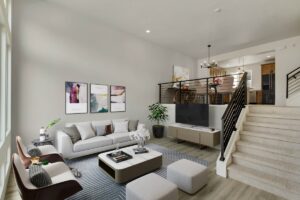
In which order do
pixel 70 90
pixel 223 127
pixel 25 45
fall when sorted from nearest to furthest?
pixel 223 127 < pixel 25 45 < pixel 70 90

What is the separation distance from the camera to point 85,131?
13.8 feet

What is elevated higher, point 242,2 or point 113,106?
point 242,2

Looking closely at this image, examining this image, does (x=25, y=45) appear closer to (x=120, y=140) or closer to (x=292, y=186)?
(x=120, y=140)

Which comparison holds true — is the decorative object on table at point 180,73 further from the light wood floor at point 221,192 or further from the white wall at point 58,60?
the light wood floor at point 221,192

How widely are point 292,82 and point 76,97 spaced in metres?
7.93

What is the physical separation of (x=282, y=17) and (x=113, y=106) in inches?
238

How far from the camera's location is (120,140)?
454 cm

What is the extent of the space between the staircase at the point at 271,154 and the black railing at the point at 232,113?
0.31 metres

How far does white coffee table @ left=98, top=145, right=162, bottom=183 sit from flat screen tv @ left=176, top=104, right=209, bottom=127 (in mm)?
2272

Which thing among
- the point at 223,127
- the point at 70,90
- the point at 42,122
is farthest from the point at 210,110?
the point at 42,122

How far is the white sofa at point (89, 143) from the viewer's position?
12.0 feet

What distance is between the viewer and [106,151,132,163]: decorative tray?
3.03 metres

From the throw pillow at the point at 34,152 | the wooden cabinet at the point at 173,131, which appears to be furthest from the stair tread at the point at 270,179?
the throw pillow at the point at 34,152

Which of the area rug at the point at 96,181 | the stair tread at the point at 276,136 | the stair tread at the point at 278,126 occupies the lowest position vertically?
the area rug at the point at 96,181
